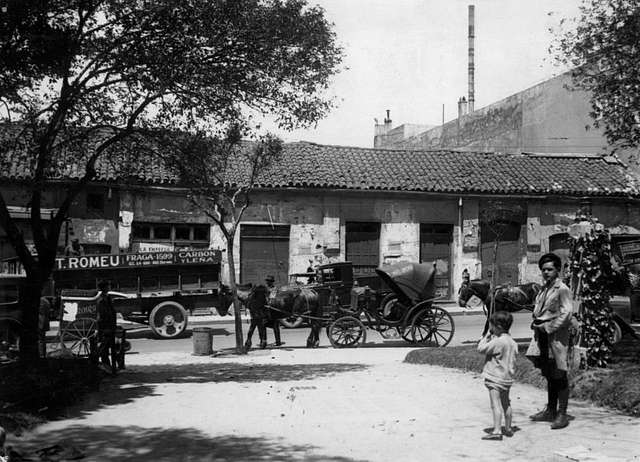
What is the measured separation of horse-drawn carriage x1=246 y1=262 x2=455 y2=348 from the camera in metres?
16.7

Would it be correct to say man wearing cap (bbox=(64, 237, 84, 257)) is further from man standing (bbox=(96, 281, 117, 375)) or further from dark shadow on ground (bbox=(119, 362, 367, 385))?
man standing (bbox=(96, 281, 117, 375))

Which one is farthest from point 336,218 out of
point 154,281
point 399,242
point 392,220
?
point 154,281

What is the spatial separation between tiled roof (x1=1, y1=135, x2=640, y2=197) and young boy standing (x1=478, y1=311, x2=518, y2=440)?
19.3 meters

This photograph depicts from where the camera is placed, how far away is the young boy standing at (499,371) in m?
6.95

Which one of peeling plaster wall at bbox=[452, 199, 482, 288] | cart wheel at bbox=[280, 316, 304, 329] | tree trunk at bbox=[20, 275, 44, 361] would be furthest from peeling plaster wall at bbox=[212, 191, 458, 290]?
tree trunk at bbox=[20, 275, 44, 361]

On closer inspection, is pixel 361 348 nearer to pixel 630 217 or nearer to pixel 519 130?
pixel 630 217

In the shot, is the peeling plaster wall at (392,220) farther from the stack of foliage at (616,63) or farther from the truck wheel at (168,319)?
the stack of foliage at (616,63)

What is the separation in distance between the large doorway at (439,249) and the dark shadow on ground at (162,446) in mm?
21302

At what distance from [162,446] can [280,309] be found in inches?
417

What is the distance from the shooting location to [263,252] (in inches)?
1053

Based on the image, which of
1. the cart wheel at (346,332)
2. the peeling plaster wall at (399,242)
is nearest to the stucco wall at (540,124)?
the peeling plaster wall at (399,242)

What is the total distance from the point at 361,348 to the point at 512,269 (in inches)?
Result: 558

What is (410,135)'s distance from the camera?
4562cm

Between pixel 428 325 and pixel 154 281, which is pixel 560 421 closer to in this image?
pixel 428 325
